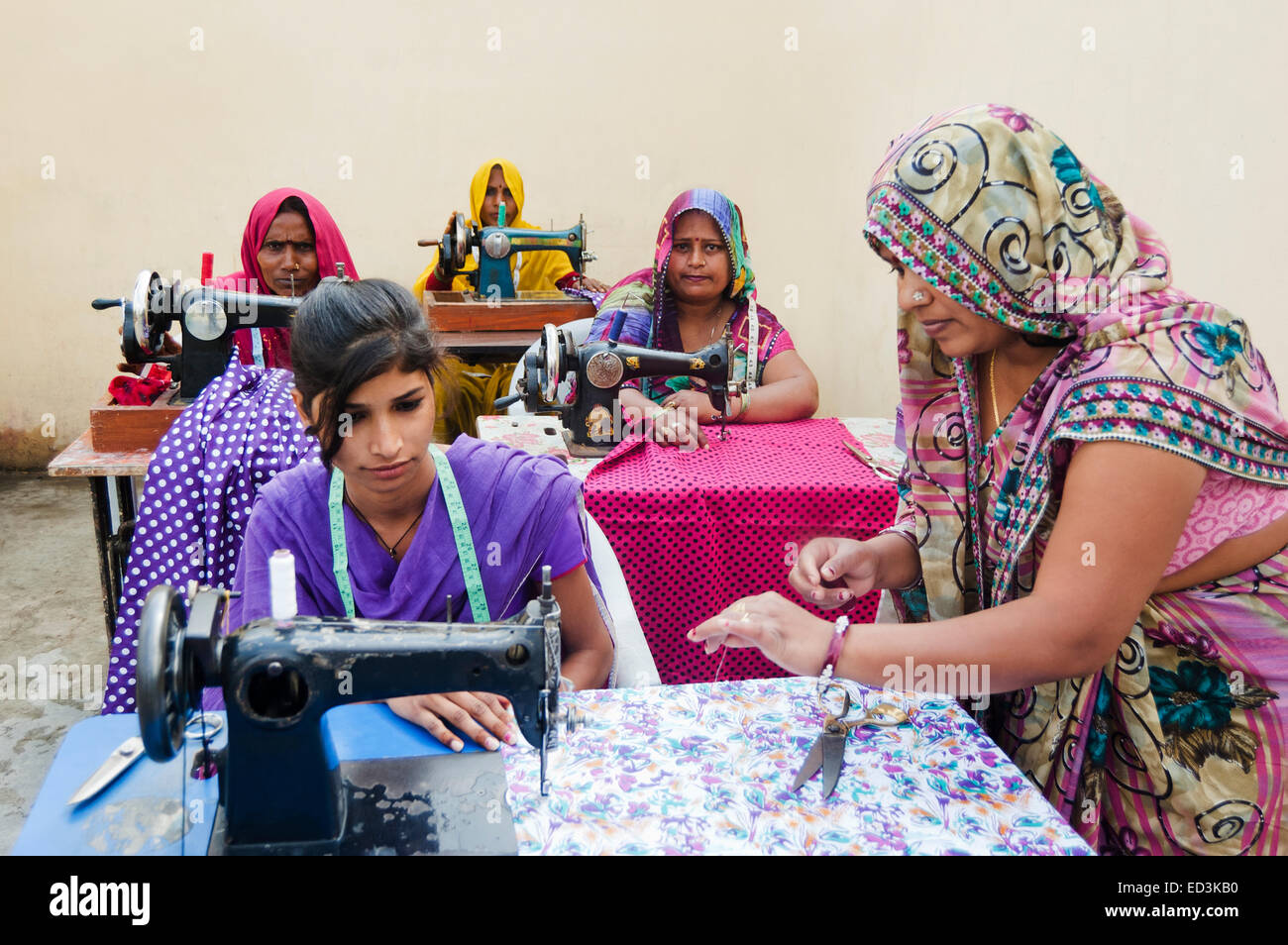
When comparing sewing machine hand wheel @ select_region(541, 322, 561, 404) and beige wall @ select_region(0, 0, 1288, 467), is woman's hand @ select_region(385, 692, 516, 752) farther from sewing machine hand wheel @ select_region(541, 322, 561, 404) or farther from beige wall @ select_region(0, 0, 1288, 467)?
beige wall @ select_region(0, 0, 1288, 467)

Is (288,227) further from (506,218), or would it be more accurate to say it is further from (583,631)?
(583,631)

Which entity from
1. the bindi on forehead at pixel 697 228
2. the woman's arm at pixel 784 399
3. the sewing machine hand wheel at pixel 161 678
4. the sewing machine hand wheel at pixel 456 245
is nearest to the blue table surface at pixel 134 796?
the sewing machine hand wheel at pixel 161 678

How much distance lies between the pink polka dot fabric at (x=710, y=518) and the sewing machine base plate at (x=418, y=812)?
1234mm

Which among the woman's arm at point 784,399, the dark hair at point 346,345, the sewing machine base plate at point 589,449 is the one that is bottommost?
the sewing machine base plate at point 589,449

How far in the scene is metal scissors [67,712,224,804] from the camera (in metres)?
1.25

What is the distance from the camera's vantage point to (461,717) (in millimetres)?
1433

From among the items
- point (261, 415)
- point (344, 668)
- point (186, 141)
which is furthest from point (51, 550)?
point (344, 668)

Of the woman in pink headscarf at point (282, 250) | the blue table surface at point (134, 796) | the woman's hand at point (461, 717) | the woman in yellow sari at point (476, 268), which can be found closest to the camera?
the blue table surface at point (134, 796)

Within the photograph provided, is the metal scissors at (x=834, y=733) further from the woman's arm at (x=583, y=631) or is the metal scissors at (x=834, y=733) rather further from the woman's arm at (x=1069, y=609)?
the woman's arm at (x=583, y=631)

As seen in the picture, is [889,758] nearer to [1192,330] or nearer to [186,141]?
[1192,330]

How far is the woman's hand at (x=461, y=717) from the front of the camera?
1.42 m

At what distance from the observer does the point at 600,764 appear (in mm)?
1357

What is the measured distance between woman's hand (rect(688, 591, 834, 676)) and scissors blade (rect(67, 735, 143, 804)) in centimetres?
75

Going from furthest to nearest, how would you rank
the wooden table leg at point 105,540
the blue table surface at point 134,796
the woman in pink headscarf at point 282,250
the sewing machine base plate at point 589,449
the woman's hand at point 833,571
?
the woman in pink headscarf at point 282,250, the wooden table leg at point 105,540, the sewing machine base plate at point 589,449, the woman's hand at point 833,571, the blue table surface at point 134,796
